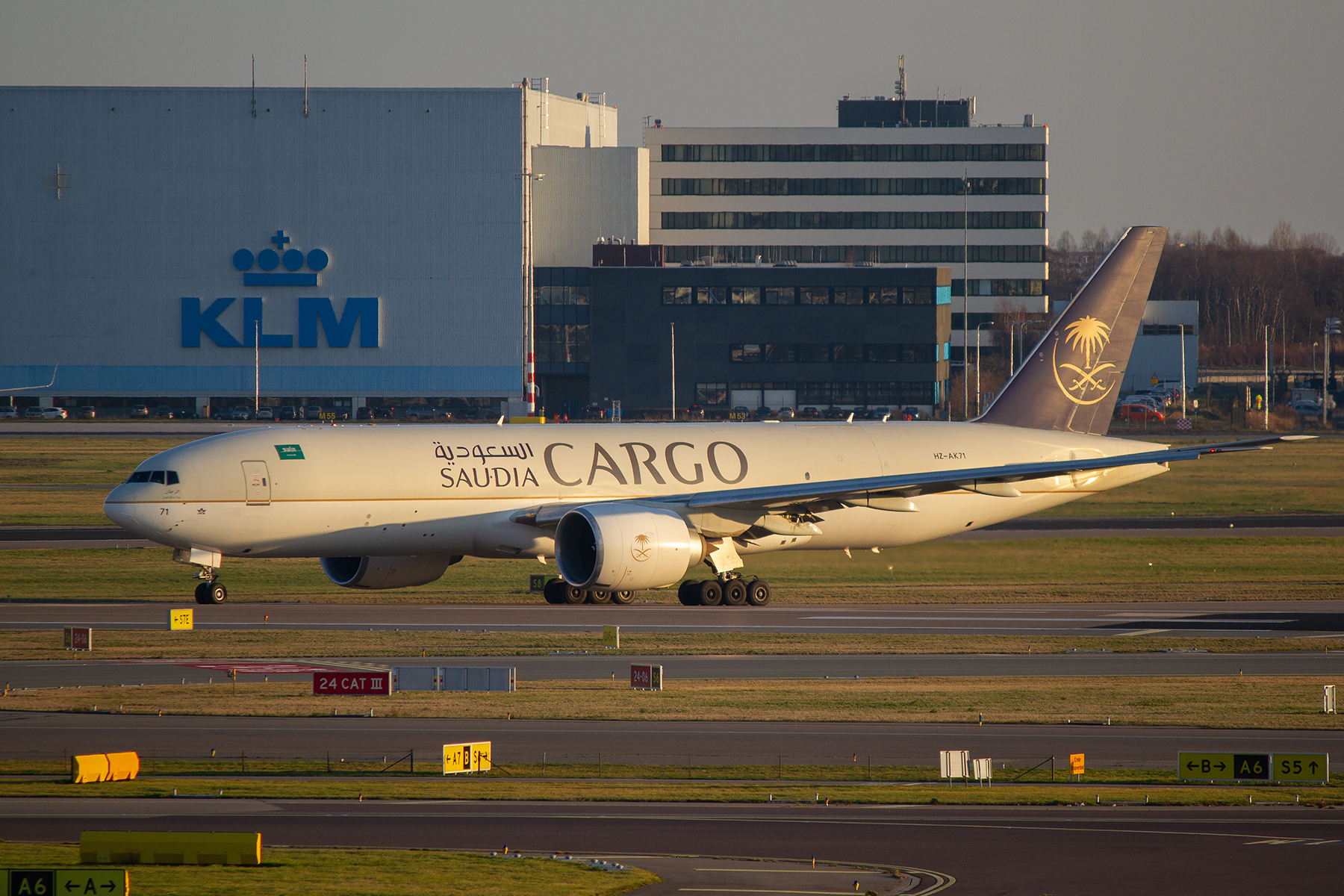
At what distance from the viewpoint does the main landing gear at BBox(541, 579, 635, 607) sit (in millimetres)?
39625

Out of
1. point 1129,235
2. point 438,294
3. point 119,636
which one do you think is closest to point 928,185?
point 438,294

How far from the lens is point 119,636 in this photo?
3288 cm

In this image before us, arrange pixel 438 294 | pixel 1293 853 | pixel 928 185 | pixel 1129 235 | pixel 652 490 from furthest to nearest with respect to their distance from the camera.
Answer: pixel 928 185 → pixel 438 294 → pixel 1129 235 → pixel 652 490 → pixel 1293 853

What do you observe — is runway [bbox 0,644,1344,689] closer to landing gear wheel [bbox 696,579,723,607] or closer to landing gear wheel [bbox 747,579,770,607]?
landing gear wheel [bbox 747,579,770,607]

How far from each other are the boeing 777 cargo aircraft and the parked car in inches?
2833

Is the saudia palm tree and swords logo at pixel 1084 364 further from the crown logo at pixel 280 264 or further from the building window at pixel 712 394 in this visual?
the crown logo at pixel 280 264

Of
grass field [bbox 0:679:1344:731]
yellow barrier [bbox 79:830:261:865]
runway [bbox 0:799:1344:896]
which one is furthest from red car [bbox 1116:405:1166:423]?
yellow barrier [bbox 79:830:261:865]

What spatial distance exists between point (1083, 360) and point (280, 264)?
93.4 meters

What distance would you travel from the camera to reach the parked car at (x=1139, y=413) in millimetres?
114688

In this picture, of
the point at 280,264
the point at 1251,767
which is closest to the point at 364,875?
the point at 1251,767

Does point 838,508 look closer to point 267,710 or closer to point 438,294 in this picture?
point 267,710

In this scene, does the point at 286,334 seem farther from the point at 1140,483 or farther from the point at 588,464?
the point at 588,464

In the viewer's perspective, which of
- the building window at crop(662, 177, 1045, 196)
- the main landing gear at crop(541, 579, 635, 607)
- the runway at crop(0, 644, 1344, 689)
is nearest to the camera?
the runway at crop(0, 644, 1344, 689)

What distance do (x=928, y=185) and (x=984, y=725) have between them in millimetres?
135314
